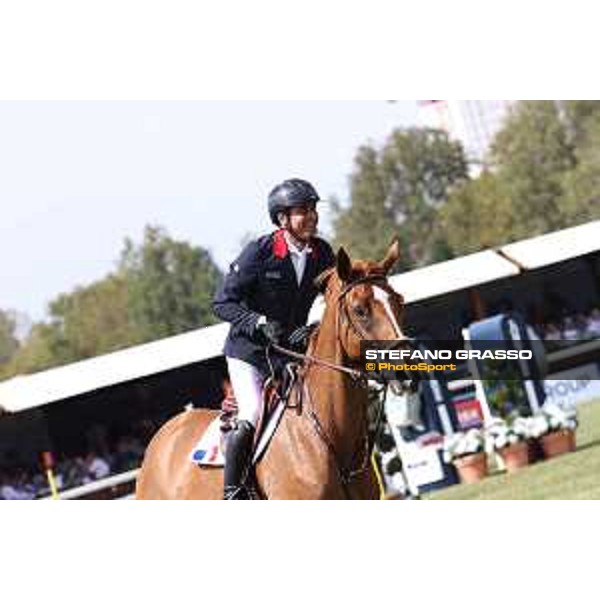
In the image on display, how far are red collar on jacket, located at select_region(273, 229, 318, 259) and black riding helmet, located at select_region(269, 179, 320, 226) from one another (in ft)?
0.25

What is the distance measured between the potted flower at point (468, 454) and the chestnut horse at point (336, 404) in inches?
107

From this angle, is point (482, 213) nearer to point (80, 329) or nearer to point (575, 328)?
point (80, 329)

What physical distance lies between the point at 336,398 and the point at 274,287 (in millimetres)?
448

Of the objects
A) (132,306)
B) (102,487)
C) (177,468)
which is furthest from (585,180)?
(177,468)

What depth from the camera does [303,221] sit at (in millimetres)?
4773

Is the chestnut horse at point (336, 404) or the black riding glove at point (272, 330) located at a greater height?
the black riding glove at point (272, 330)

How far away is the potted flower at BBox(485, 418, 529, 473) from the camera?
7125 millimetres

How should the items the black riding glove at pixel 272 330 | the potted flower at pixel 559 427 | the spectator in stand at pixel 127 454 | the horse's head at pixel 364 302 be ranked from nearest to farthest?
the horse's head at pixel 364 302, the black riding glove at pixel 272 330, the spectator in stand at pixel 127 454, the potted flower at pixel 559 427

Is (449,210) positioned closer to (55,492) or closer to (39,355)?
(39,355)

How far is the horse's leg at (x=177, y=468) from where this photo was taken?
535cm

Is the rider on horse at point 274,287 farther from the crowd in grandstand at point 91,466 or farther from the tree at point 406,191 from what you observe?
the tree at point 406,191

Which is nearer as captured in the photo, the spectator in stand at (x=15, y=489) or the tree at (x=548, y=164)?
the spectator in stand at (x=15, y=489)

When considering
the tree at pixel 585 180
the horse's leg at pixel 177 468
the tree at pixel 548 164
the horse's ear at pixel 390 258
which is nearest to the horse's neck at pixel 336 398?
the horse's ear at pixel 390 258
